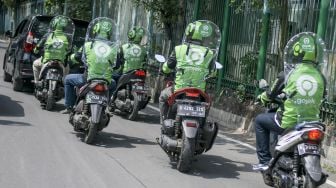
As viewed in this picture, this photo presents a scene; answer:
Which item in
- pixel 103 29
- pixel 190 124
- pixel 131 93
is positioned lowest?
pixel 131 93

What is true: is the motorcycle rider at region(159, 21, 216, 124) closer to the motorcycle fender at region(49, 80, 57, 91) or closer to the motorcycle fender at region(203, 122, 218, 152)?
the motorcycle fender at region(203, 122, 218, 152)

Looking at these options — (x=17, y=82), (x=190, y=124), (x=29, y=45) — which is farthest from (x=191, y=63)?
(x=17, y=82)

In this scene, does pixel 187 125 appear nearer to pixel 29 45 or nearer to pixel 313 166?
pixel 313 166

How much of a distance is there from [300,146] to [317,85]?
694 mm

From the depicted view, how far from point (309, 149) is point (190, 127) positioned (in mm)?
1726

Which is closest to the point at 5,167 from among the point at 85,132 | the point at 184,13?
the point at 85,132

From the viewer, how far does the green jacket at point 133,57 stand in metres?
12.0

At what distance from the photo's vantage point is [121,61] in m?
11.5

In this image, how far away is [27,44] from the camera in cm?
1373

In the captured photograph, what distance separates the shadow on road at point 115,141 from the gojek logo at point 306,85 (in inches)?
138

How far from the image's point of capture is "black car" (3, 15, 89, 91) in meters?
13.7

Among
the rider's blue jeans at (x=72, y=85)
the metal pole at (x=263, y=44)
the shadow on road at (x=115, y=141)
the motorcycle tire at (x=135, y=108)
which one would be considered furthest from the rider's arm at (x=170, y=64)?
the metal pole at (x=263, y=44)

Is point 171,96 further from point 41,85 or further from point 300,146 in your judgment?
point 41,85

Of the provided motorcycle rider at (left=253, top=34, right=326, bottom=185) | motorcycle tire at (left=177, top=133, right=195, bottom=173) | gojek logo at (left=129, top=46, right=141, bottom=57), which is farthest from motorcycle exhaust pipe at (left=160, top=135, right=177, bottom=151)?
gojek logo at (left=129, top=46, right=141, bottom=57)
